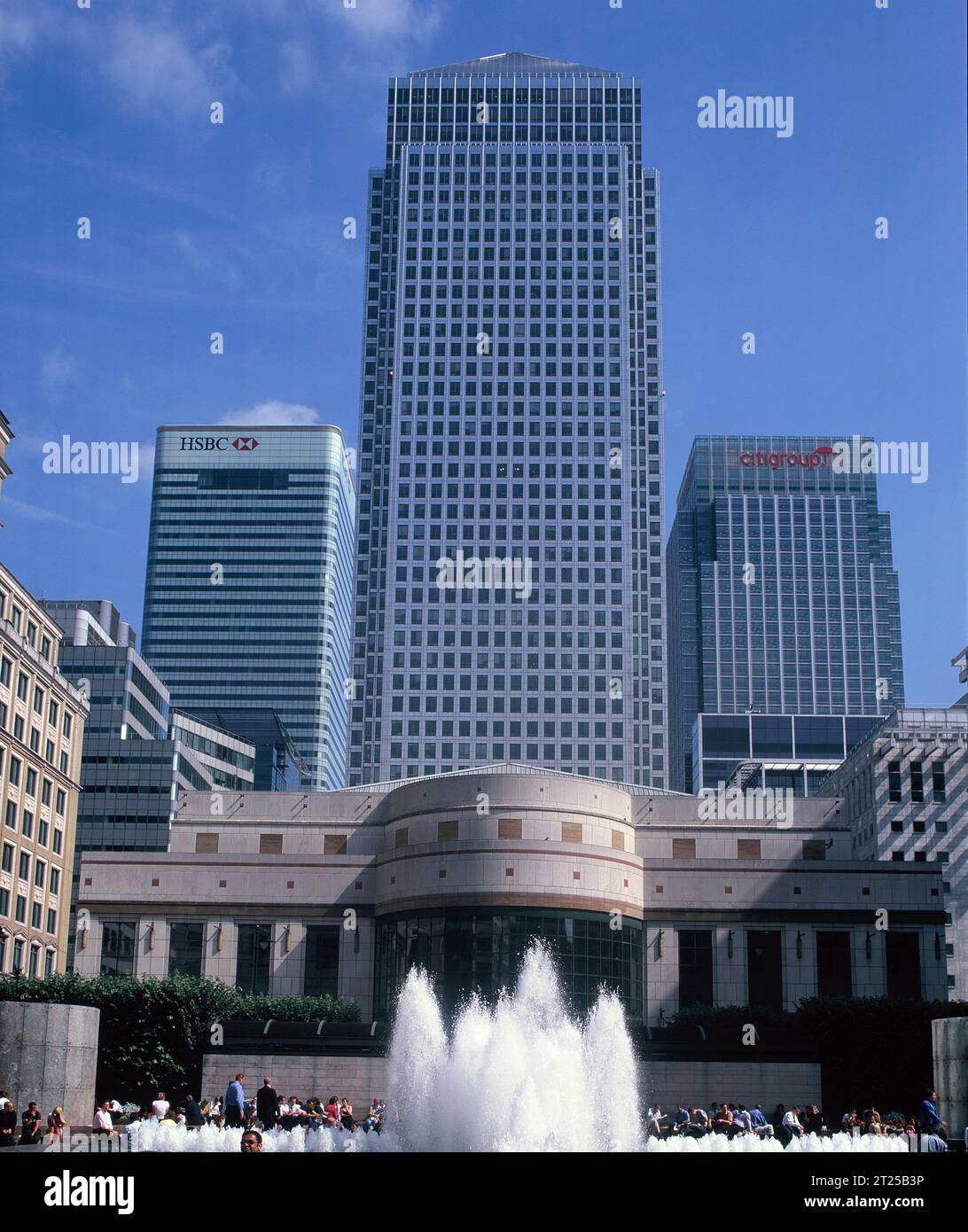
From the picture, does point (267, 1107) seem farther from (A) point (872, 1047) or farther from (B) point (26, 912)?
(B) point (26, 912)

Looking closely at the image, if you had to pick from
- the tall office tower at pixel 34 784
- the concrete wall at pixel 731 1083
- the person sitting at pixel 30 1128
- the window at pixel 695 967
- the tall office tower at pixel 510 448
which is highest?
the tall office tower at pixel 510 448

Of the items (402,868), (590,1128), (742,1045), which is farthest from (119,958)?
(590,1128)

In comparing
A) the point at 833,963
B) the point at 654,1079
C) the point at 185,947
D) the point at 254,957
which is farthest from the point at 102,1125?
the point at 833,963

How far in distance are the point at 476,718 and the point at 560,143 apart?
3113 inches

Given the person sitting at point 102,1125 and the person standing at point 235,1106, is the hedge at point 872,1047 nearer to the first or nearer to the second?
the person standing at point 235,1106

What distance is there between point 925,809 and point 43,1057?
100211 millimetres

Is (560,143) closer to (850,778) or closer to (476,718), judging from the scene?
(476,718)

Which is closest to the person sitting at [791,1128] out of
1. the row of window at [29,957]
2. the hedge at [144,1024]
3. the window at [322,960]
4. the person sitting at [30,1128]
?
the person sitting at [30,1128]

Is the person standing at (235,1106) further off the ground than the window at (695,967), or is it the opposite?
the window at (695,967)

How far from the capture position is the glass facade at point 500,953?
Result: 216ft

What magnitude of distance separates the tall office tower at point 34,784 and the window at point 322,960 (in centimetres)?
1963

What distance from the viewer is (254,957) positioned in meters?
74.0

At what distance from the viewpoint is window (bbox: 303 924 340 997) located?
73.1 meters

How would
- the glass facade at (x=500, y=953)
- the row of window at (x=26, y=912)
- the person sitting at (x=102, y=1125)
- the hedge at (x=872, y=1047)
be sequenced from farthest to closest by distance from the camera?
the row of window at (x=26, y=912) < the glass facade at (x=500, y=953) < the hedge at (x=872, y=1047) < the person sitting at (x=102, y=1125)
